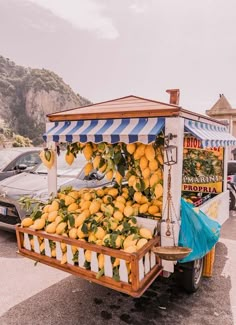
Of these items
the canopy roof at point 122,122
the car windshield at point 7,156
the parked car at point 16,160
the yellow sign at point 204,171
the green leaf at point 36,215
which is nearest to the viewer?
the canopy roof at point 122,122

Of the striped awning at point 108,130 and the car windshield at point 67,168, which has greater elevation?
the striped awning at point 108,130

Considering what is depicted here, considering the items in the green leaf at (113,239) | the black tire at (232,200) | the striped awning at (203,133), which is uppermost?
the striped awning at (203,133)

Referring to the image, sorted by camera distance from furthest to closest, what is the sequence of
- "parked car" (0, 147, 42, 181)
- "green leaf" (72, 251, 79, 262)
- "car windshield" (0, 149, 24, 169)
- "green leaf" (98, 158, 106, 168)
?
"car windshield" (0, 149, 24, 169), "parked car" (0, 147, 42, 181), "green leaf" (98, 158, 106, 168), "green leaf" (72, 251, 79, 262)

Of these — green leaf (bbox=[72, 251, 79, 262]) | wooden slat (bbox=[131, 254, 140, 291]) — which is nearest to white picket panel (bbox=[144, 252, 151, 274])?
wooden slat (bbox=[131, 254, 140, 291])

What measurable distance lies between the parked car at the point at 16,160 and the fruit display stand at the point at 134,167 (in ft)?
13.7

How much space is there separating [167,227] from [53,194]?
1672 millimetres

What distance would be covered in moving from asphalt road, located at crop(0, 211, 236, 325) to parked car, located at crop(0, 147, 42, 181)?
3.40 m

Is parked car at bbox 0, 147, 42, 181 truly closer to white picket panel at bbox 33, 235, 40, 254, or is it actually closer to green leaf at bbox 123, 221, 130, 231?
white picket panel at bbox 33, 235, 40, 254

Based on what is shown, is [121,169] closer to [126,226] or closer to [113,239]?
[126,226]

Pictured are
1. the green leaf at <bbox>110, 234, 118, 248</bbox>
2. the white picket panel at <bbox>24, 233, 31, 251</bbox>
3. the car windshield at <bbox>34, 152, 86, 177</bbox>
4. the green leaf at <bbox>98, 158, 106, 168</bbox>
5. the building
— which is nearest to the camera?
the green leaf at <bbox>110, 234, 118, 248</bbox>

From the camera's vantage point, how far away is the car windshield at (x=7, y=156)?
7.23 metres

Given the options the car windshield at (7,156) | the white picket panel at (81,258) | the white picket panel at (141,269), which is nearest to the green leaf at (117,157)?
the white picket panel at (81,258)

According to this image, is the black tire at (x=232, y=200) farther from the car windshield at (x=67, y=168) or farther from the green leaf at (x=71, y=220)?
the green leaf at (x=71, y=220)

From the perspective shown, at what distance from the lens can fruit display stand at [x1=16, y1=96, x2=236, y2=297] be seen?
2492 mm
